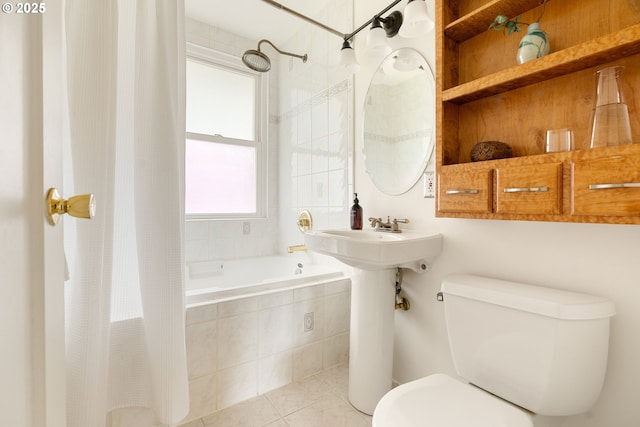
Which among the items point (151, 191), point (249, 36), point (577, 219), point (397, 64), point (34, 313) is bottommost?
point (34, 313)

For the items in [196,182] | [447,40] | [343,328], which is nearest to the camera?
[447,40]

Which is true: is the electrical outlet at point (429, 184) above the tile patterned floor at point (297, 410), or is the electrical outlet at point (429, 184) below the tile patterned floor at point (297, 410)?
above

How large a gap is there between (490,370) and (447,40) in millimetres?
1316

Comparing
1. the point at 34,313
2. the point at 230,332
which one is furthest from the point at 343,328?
the point at 34,313

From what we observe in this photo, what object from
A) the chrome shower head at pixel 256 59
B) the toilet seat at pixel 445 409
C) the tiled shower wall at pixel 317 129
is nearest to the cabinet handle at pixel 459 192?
the toilet seat at pixel 445 409

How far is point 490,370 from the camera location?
102 cm

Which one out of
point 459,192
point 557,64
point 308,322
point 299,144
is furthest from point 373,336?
point 299,144

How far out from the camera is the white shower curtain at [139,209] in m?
1.01

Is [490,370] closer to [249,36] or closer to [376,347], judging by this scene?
[376,347]

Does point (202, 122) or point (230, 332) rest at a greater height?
point (202, 122)

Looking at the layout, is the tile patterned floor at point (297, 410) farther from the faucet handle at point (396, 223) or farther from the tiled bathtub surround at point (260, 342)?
the faucet handle at point (396, 223)

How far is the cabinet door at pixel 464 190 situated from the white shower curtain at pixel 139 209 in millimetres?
1081

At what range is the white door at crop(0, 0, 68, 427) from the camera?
1.21ft

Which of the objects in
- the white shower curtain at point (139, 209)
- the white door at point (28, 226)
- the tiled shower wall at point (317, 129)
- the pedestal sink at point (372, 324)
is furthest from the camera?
the tiled shower wall at point (317, 129)
